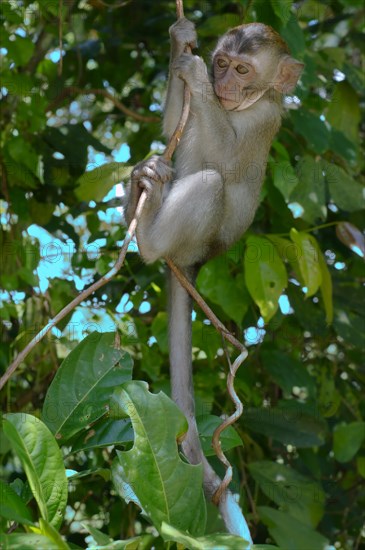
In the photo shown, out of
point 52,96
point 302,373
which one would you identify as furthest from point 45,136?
point 302,373

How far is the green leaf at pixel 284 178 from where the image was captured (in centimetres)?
443

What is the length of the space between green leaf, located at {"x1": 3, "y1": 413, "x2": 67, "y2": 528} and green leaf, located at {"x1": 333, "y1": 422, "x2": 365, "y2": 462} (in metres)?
2.94

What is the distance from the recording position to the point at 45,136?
5555mm

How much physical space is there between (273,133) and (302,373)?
4.67 feet

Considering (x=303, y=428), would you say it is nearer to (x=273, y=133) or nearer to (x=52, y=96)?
(x=273, y=133)

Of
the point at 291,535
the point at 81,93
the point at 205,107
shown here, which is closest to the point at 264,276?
the point at 205,107

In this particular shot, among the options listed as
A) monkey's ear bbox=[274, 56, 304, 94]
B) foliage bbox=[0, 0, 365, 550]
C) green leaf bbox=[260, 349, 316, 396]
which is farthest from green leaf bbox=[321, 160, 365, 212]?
green leaf bbox=[260, 349, 316, 396]

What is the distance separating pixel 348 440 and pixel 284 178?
1680mm

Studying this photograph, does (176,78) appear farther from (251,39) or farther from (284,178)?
(284,178)

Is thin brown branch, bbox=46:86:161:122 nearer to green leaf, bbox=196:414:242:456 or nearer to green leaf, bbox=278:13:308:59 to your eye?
green leaf, bbox=278:13:308:59

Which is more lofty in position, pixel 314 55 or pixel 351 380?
pixel 314 55

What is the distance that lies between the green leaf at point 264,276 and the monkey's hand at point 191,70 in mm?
874

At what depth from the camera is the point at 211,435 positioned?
3383 millimetres

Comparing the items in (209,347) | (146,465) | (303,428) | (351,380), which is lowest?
(351,380)
